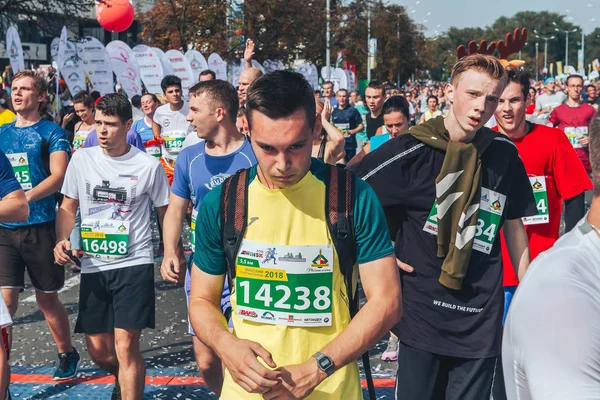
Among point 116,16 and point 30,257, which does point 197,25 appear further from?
point 30,257

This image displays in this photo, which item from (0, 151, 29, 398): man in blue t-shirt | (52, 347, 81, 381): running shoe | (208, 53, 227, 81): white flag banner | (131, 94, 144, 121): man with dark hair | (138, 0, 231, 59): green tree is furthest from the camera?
(138, 0, 231, 59): green tree

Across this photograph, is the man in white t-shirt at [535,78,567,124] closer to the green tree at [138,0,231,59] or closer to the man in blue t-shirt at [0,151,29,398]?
the green tree at [138,0,231,59]

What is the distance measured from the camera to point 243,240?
2.76 meters

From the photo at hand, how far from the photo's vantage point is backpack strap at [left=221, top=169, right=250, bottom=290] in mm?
2748

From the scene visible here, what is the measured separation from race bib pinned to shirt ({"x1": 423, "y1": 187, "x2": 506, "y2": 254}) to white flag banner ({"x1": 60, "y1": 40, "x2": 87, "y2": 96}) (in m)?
13.8

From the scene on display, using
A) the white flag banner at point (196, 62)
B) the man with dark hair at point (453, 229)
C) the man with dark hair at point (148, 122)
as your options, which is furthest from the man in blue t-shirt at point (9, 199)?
the white flag banner at point (196, 62)

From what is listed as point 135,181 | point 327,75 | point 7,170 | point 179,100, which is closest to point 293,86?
point 7,170

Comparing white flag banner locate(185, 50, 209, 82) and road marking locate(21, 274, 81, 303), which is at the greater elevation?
white flag banner locate(185, 50, 209, 82)

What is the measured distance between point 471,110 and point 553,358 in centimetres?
234

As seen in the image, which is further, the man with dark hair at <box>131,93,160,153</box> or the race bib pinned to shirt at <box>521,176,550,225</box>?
the man with dark hair at <box>131,93,160,153</box>

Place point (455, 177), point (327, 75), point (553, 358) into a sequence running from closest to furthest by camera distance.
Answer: point (553, 358)
point (455, 177)
point (327, 75)

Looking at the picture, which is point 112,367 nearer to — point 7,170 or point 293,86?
point 7,170

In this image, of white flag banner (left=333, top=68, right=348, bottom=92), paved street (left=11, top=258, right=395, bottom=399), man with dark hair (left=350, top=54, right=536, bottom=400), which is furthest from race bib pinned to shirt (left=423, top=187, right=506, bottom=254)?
white flag banner (left=333, top=68, right=348, bottom=92)

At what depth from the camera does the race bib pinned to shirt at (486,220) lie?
372cm
